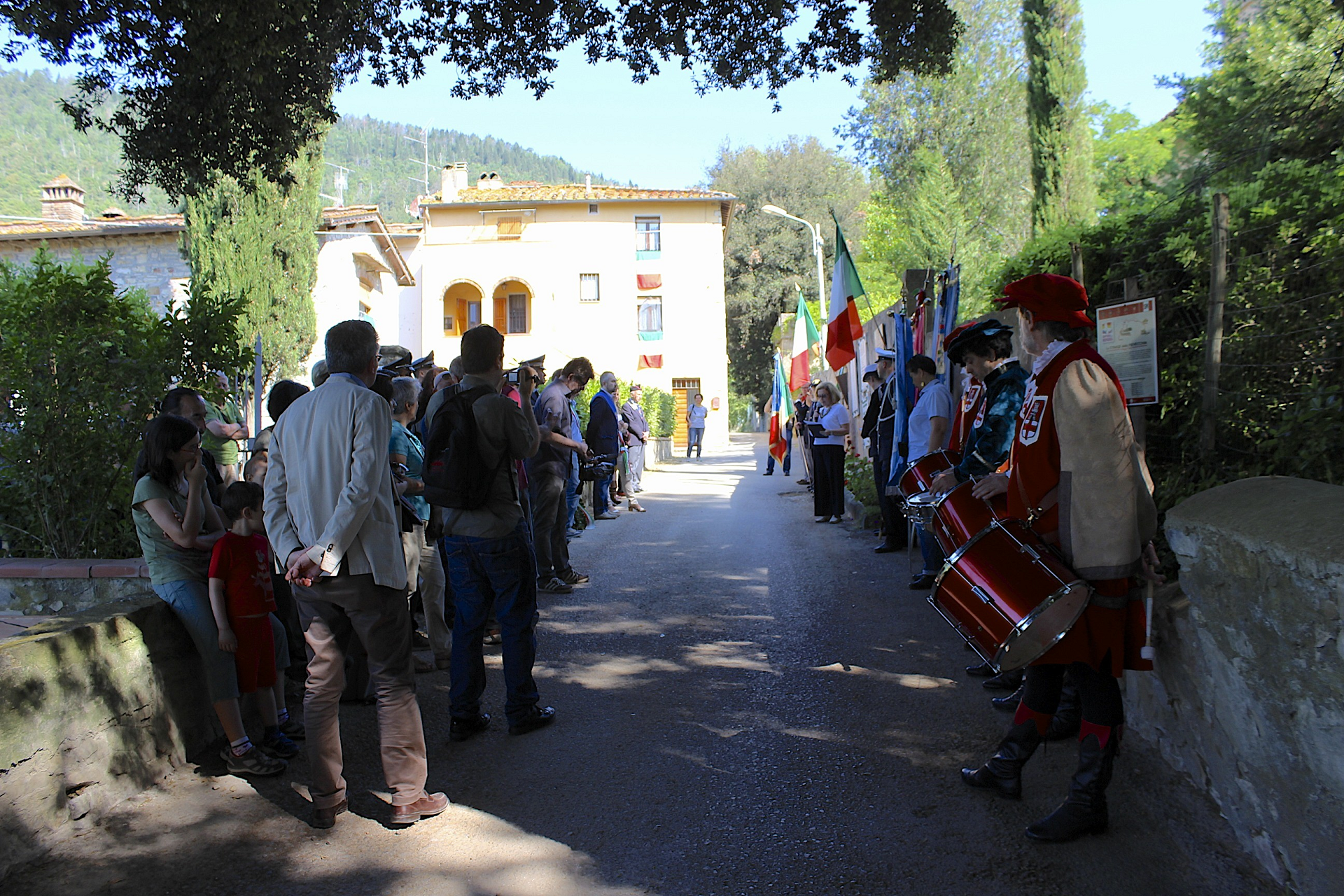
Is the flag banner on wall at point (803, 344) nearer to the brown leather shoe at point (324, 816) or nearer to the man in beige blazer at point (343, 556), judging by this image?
the man in beige blazer at point (343, 556)

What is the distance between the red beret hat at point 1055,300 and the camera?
11.7 ft

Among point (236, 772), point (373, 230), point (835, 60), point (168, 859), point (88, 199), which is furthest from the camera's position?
point (88, 199)

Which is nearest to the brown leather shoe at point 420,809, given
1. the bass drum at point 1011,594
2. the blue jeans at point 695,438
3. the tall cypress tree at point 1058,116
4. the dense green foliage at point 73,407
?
the bass drum at point 1011,594

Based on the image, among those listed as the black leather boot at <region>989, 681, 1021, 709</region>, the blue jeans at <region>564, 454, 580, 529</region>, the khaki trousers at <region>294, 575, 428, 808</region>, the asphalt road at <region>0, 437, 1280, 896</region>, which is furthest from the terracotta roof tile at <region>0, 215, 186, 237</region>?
the black leather boot at <region>989, 681, 1021, 709</region>

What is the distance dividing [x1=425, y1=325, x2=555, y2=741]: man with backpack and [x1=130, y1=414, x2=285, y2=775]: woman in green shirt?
0.99 m

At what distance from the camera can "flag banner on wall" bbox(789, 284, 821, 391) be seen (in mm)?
20000

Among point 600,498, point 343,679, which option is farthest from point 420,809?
point 600,498

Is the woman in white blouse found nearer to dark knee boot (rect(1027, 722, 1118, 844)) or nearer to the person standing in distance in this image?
dark knee boot (rect(1027, 722, 1118, 844))

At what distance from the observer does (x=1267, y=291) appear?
14.8ft

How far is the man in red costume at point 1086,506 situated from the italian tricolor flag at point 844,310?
24.4ft

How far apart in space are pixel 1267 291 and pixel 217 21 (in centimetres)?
584

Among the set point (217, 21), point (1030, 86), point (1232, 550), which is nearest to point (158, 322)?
point (217, 21)

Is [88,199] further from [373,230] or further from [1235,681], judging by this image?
[1235,681]

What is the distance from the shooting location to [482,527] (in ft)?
15.4
